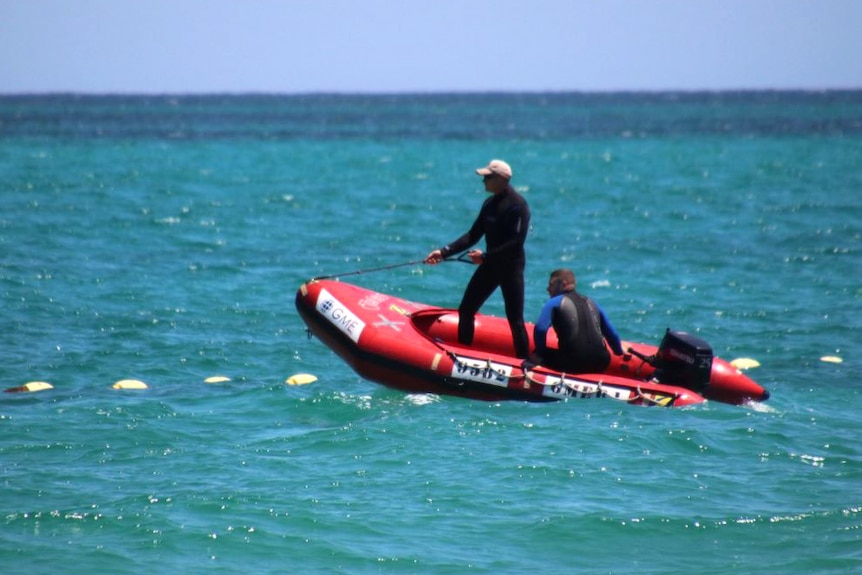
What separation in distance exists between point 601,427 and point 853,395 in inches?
119

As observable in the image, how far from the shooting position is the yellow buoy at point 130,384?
1166 centimetres

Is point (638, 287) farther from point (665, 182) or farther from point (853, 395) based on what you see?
point (665, 182)

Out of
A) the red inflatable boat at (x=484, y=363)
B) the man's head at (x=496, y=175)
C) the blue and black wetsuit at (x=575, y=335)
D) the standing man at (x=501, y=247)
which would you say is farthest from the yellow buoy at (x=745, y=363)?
the man's head at (x=496, y=175)

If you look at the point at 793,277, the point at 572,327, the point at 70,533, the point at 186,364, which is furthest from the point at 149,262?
the point at 70,533

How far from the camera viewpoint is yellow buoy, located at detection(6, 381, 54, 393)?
37.5 ft

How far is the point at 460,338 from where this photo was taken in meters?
10.9

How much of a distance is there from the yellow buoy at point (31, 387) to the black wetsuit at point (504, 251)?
158 inches

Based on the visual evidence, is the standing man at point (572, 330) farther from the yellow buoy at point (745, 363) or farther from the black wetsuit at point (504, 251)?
the yellow buoy at point (745, 363)

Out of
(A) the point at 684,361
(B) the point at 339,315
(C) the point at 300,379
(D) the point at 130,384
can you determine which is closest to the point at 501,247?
(B) the point at 339,315

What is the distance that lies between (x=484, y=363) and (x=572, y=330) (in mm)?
772

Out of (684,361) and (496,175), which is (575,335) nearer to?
(684,361)

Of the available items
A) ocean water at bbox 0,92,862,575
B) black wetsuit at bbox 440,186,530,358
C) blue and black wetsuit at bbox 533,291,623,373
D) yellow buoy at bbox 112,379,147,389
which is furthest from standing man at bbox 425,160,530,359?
yellow buoy at bbox 112,379,147,389

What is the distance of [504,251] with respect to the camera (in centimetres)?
1023

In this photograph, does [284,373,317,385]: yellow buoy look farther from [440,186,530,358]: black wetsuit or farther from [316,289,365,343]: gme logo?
[440,186,530,358]: black wetsuit
